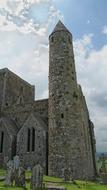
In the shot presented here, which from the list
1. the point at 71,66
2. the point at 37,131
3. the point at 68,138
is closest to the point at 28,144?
the point at 37,131

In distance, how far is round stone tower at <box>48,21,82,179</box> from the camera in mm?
24188

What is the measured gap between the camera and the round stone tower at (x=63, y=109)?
79.4ft

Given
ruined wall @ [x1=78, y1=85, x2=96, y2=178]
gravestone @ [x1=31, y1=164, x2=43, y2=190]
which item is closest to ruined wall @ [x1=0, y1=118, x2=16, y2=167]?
ruined wall @ [x1=78, y1=85, x2=96, y2=178]

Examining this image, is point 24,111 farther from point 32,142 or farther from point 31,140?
point 32,142

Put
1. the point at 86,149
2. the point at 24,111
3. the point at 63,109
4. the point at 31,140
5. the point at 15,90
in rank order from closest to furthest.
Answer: the point at 63,109 → the point at 31,140 → the point at 86,149 → the point at 24,111 → the point at 15,90

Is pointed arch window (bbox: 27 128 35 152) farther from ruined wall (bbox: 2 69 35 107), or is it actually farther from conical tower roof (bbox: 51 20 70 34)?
conical tower roof (bbox: 51 20 70 34)

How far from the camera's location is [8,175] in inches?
617

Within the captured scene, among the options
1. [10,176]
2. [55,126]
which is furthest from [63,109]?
[10,176]

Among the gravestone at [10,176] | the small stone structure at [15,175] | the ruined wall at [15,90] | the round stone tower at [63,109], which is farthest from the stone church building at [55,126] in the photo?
the gravestone at [10,176]

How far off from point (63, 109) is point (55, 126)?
7.08 ft

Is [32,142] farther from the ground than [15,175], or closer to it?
farther from the ground

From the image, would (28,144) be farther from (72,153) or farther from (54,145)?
(72,153)

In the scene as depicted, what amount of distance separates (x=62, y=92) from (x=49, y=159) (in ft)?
25.8

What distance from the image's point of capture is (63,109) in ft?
86.0
